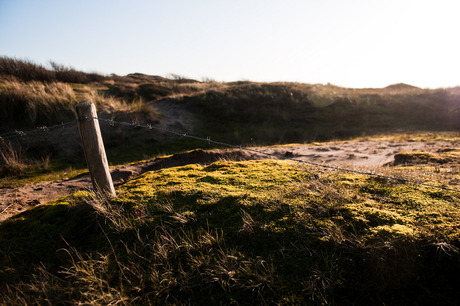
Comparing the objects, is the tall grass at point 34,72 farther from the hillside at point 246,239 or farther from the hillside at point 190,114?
the hillside at point 246,239

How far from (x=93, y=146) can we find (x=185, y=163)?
3317 millimetres

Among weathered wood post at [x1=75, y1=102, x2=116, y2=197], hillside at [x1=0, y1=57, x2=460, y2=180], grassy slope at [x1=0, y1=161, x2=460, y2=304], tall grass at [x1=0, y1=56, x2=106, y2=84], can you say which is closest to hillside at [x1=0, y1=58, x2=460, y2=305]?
grassy slope at [x1=0, y1=161, x2=460, y2=304]

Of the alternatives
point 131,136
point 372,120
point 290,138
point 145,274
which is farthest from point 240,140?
point 145,274

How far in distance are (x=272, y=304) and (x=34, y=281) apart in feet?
8.18

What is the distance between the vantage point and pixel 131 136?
40.1 feet

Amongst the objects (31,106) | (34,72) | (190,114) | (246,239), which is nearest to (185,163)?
(246,239)

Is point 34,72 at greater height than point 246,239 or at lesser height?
greater

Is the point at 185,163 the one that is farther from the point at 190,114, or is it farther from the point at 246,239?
the point at 190,114

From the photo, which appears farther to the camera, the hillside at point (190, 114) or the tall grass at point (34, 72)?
the tall grass at point (34, 72)

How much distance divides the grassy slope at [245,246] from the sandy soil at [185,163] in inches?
57.7

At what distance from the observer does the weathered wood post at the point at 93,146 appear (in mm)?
3654

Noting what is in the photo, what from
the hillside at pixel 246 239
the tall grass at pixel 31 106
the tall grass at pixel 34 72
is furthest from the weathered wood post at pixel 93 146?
the tall grass at pixel 34 72

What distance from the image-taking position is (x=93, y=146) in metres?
3.76

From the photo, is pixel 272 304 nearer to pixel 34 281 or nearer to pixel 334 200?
pixel 334 200
